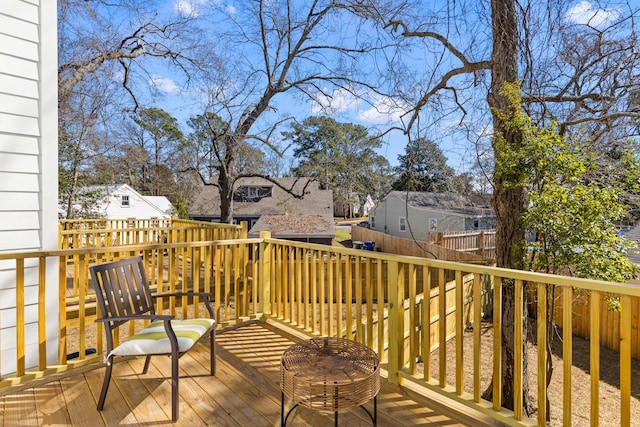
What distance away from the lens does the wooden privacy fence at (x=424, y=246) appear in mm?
10508

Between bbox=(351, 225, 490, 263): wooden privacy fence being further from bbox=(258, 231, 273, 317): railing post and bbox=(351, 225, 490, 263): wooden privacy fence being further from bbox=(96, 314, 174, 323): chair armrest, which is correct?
bbox=(96, 314, 174, 323): chair armrest

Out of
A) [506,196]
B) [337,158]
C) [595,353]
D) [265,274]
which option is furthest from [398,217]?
[595,353]

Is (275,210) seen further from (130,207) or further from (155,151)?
(155,151)

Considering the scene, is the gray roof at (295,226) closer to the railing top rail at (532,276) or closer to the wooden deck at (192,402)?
the wooden deck at (192,402)

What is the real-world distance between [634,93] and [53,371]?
21.6 feet

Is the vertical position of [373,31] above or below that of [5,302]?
above

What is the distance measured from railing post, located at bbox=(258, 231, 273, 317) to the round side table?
6.26ft

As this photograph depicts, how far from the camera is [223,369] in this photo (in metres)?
2.94

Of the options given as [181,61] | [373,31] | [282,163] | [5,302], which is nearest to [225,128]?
[181,61]

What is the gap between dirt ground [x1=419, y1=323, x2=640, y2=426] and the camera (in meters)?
4.68

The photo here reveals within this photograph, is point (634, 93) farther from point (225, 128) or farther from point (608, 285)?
point (225, 128)

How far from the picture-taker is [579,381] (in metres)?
5.47

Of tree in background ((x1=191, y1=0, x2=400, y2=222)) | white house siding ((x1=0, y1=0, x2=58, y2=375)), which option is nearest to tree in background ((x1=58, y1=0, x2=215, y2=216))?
tree in background ((x1=191, y1=0, x2=400, y2=222))

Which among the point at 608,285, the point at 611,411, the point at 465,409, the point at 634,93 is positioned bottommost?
the point at 611,411
